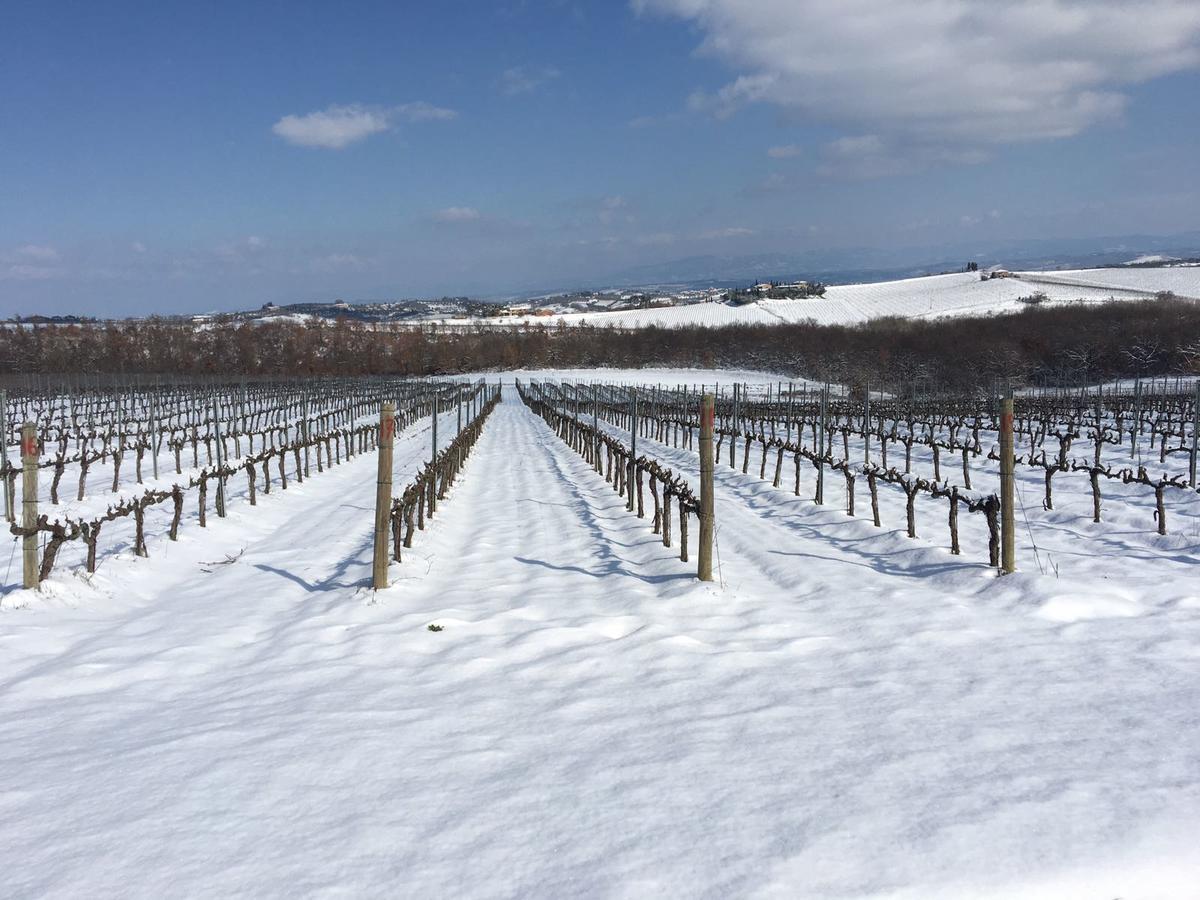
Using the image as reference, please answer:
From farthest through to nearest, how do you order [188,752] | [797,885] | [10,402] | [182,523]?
[10,402] < [182,523] < [188,752] < [797,885]

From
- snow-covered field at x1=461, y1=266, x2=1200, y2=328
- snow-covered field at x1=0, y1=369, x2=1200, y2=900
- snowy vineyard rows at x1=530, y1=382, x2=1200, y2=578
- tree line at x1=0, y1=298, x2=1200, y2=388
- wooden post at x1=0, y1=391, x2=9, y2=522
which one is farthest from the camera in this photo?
snow-covered field at x1=461, y1=266, x2=1200, y2=328

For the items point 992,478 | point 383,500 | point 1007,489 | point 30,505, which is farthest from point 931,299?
point 30,505

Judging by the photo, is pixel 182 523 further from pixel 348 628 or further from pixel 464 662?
pixel 464 662

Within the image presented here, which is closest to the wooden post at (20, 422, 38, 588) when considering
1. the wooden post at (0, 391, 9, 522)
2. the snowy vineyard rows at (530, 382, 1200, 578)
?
the wooden post at (0, 391, 9, 522)

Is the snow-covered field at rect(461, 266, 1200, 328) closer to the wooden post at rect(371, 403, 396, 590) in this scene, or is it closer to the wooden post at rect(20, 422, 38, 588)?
the wooden post at rect(371, 403, 396, 590)

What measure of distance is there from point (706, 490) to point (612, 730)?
3.00m

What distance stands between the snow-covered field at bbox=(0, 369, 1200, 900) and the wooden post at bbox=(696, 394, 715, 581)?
0.22 metres

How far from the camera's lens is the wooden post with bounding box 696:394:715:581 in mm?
6555

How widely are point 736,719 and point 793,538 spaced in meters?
5.42

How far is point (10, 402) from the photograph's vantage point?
38688 millimetres

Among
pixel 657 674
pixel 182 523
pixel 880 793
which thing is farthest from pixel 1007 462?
pixel 182 523

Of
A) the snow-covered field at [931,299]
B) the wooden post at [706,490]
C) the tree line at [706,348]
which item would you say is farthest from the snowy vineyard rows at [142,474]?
the snow-covered field at [931,299]

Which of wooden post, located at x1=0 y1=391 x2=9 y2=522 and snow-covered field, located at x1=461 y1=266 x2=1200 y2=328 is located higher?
snow-covered field, located at x1=461 y1=266 x2=1200 y2=328

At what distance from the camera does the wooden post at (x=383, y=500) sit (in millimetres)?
6559
